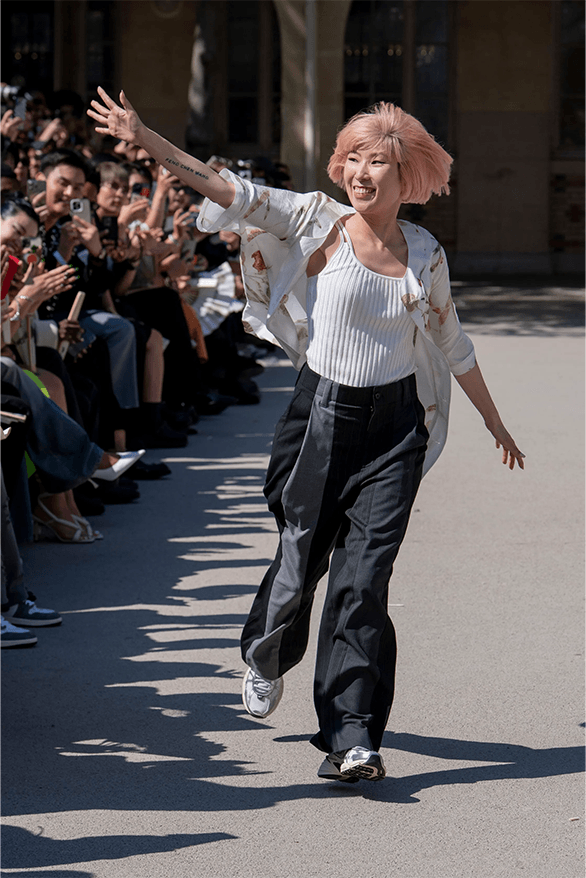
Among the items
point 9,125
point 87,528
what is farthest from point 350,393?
point 9,125

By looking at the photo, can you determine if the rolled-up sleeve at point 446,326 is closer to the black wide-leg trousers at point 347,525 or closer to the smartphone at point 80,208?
the black wide-leg trousers at point 347,525

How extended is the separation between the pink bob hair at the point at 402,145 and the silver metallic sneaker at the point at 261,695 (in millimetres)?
1528

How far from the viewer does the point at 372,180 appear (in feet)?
13.3

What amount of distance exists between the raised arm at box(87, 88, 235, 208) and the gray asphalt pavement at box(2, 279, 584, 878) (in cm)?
171

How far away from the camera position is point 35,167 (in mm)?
9672

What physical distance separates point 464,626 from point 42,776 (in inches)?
81.9

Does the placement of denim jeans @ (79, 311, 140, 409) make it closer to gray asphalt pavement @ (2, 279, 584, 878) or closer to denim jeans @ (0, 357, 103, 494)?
gray asphalt pavement @ (2, 279, 584, 878)

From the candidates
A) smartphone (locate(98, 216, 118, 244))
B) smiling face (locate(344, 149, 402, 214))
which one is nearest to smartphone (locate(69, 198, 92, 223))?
smartphone (locate(98, 216, 118, 244))

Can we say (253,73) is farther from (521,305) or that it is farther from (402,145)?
(402,145)

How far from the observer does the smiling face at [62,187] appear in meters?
7.78

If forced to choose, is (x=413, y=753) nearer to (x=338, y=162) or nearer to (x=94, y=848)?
(x=94, y=848)

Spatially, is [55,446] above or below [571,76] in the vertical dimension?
below

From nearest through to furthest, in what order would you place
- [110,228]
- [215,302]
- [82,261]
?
[82,261]
[110,228]
[215,302]

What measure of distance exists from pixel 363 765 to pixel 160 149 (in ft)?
6.05
